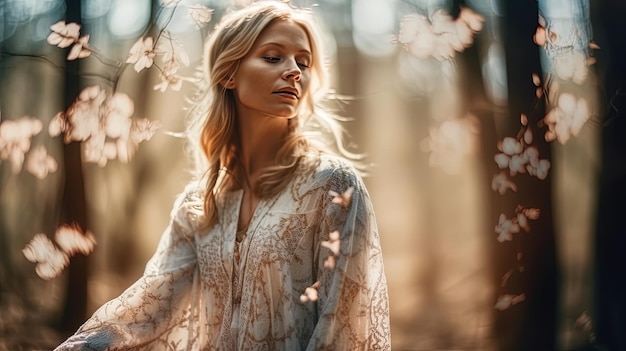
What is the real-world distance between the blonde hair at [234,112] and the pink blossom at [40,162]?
111 cm

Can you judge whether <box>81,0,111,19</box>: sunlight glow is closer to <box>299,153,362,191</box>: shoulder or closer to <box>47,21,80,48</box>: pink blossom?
<box>47,21,80,48</box>: pink blossom

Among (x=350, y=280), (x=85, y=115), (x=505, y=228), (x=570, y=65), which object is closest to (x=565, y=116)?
(x=570, y=65)

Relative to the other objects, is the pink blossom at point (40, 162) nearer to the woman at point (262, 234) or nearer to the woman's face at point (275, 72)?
the woman at point (262, 234)

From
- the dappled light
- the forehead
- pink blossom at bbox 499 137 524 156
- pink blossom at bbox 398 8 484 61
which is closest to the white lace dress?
the forehead

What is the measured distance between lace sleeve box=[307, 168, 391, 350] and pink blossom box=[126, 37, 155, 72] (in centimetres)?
129

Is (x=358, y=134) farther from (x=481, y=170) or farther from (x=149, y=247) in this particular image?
(x=149, y=247)

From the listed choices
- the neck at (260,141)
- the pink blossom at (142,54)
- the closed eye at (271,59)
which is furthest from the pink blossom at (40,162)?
the closed eye at (271,59)

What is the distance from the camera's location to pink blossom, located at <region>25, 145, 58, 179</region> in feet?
8.58

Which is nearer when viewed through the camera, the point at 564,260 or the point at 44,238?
the point at 564,260

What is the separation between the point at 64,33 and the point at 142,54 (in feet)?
1.07

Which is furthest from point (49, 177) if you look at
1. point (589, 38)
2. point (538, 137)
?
point (589, 38)

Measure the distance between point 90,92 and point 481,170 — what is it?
1577 millimetres

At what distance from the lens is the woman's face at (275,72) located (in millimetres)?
1546

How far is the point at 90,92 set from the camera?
8.35 ft
